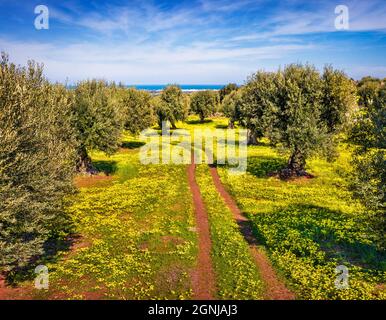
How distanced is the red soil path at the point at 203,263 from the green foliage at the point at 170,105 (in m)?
69.4

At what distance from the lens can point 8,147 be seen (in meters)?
20.4

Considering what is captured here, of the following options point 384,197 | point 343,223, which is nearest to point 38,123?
point 384,197

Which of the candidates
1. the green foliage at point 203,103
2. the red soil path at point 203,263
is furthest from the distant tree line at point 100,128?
the green foliage at point 203,103

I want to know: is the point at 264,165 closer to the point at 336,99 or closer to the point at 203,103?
the point at 336,99

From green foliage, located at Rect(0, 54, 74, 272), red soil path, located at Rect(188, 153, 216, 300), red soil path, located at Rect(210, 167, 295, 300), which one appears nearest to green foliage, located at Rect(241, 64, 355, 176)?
red soil path, located at Rect(210, 167, 295, 300)

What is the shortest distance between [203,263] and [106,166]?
39.2 metres

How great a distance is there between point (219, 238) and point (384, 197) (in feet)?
47.5

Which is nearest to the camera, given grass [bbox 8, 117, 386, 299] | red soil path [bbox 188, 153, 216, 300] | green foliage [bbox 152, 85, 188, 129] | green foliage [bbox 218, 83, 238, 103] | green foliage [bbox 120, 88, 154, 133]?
red soil path [bbox 188, 153, 216, 300]

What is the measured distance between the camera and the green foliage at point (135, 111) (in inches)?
3263

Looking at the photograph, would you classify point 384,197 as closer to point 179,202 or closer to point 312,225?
point 312,225

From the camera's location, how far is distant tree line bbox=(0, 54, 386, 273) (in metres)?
21.8

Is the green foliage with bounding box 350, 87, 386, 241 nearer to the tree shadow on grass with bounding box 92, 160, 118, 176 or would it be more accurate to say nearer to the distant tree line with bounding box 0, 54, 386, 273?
the distant tree line with bounding box 0, 54, 386, 273

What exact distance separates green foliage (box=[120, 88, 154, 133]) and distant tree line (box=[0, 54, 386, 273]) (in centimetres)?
25

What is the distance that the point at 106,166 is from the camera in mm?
61594
